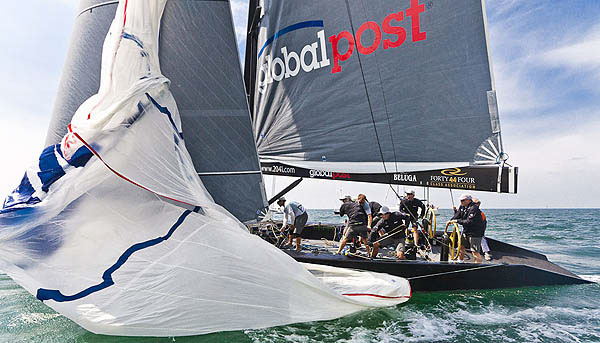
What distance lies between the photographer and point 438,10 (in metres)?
6.65

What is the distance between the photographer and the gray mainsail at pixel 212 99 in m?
4.82

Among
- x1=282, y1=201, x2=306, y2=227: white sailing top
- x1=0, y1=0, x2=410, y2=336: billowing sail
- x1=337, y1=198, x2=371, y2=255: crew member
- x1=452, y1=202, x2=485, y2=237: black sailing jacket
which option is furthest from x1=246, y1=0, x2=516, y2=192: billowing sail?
x1=0, y1=0, x2=410, y2=336: billowing sail

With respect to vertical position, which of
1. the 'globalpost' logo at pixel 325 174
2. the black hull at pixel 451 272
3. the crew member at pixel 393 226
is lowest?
the black hull at pixel 451 272

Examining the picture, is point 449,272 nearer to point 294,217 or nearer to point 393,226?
point 393,226

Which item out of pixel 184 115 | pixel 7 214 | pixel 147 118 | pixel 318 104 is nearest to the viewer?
pixel 7 214

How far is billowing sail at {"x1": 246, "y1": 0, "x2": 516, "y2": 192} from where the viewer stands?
260 inches

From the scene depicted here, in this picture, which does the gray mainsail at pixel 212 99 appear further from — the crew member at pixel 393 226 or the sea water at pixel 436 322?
the crew member at pixel 393 226

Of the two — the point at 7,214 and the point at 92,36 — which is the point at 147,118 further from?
the point at 92,36

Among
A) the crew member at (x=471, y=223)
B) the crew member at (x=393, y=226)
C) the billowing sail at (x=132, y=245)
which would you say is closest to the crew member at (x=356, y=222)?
the crew member at (x=393, y=226)

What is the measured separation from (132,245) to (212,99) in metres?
2.36

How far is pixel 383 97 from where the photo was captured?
7.02 meters

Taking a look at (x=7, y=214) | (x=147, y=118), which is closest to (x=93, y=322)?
(x=7, y=214)

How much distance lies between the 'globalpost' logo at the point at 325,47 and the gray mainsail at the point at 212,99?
247 centimetres

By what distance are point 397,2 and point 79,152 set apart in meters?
5.96
